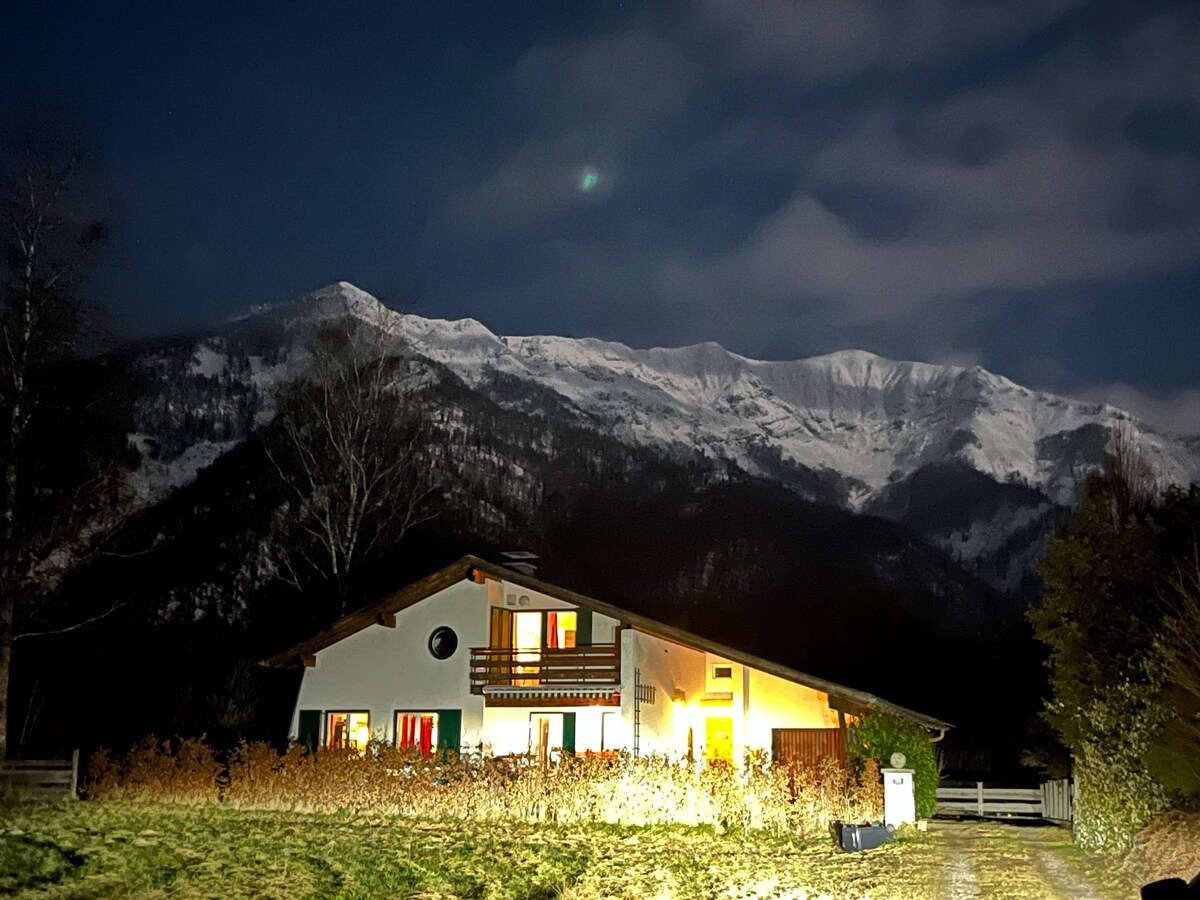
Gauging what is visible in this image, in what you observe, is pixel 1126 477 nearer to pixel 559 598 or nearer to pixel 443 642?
pixel 559 598

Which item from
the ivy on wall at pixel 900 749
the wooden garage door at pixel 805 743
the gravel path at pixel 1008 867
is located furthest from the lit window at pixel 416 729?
the gravel path at pixel 1008 867

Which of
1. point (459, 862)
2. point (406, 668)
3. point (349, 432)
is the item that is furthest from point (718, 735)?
point (459, 862)

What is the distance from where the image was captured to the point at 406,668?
28.8 metres

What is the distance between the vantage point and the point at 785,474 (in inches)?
4003

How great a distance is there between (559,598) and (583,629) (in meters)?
0.90

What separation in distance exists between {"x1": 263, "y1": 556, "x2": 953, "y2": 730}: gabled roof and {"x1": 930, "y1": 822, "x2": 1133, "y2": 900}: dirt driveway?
354 centimetres

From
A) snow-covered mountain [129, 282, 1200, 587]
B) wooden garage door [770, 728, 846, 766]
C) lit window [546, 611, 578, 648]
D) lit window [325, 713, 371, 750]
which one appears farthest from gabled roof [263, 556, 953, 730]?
snow-covered mountain [129, 282, 1200, 587]

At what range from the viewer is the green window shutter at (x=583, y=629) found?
27.9m

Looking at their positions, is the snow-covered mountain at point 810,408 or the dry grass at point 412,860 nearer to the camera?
the dry grass at point 412,860

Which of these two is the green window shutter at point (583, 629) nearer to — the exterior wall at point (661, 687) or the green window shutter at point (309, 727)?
the exterior wall at point (661, 687)

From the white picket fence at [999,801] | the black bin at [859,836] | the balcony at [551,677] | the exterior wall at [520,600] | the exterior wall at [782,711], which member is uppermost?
the exterior wall at [520,600]

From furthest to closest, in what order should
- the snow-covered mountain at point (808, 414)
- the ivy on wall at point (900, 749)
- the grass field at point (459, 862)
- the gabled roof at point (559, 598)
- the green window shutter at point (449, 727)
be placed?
the snow-covered mountain at point (808, 414) → the green window shutter at point (449, 727) → the gabled roof at point (559, 598) → the ivy on wall at point (900, 749) → the grass field at point (459, 862)

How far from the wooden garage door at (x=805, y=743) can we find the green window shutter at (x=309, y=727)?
33.6 ft

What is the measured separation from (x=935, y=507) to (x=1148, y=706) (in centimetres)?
8539
